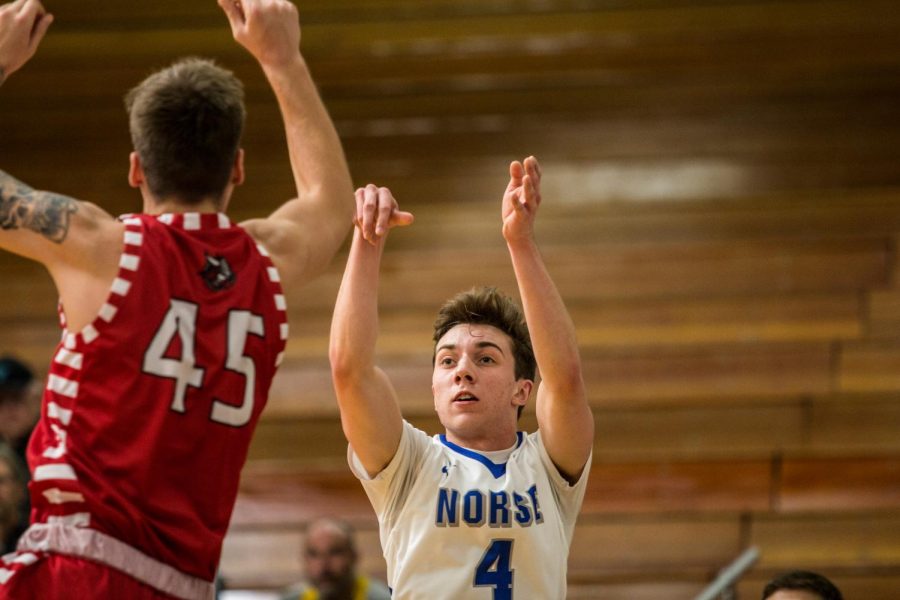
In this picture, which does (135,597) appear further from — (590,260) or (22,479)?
(590,260)

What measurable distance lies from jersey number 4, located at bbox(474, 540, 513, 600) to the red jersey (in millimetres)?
723

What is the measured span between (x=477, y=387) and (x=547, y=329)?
0.79ft

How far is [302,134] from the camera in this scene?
9.06 ft

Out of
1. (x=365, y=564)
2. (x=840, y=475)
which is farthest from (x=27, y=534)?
(x=840, y=475)

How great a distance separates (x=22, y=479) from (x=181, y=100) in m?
2.79

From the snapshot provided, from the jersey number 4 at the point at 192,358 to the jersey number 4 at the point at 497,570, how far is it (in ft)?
2.52

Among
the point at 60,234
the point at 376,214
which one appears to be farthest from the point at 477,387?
the point at 60,234

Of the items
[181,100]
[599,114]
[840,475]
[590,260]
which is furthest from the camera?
[599,114]

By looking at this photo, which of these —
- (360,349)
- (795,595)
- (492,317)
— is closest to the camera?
(360,349)

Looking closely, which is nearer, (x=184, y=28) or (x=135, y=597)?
(x=135, y=597)

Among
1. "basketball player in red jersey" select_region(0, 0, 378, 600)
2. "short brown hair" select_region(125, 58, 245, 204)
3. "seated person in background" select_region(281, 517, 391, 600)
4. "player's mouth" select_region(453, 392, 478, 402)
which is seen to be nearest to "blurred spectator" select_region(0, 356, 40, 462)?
"seated person in background" select_region(281, 517, 391, 600)

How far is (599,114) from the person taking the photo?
8.12 m

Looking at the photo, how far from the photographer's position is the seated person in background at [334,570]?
586cm

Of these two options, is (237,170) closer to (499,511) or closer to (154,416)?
(154,416)
